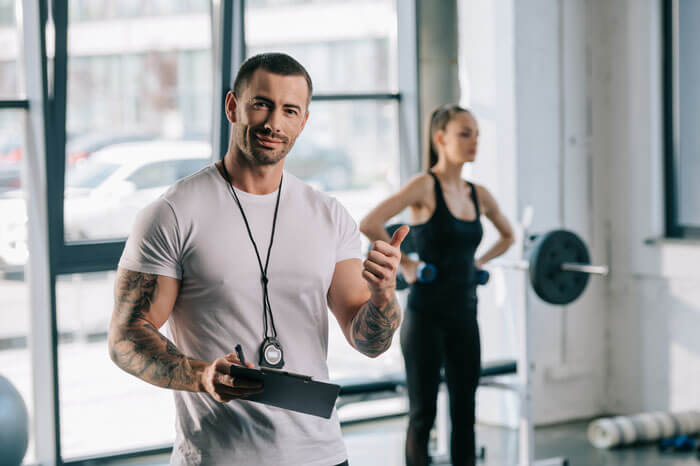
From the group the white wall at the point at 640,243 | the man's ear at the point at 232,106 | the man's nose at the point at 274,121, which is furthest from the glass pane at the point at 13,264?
the white wall at the point at 640,243

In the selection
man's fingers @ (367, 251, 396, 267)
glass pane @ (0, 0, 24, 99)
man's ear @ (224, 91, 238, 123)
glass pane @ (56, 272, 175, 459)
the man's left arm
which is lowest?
glass pane @ (56, 272, 175, 459)

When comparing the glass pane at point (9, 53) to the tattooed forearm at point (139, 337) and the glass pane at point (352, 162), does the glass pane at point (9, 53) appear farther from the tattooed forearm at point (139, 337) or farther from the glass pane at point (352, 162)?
the tattooed forearm at point (139, 337)

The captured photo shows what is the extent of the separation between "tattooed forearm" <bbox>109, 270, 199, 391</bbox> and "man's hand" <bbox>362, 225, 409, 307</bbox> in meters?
0.30

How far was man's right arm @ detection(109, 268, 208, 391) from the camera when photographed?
3.91 feet

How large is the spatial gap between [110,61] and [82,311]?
42.0 inches

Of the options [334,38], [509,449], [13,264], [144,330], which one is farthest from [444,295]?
[13,264]

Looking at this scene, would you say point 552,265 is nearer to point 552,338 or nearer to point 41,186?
point 552,338

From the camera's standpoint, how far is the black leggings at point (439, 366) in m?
2.64

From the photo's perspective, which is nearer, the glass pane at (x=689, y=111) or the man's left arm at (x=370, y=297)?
the man's left arm at (x=370, y=297)

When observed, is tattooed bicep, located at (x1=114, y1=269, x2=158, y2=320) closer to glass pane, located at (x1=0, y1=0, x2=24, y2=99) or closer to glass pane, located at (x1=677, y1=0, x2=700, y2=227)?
glass pane, located at (x1=0, y1=0, x2=24, y2=99)

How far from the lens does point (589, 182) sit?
4082mm

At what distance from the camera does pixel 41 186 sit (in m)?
3.29

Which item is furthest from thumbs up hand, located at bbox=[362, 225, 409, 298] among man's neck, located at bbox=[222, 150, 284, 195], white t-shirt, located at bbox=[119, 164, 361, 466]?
man's neck, located at bbox=[222, 150, 284, 195]

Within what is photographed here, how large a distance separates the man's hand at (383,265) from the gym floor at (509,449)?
7.76 ft
